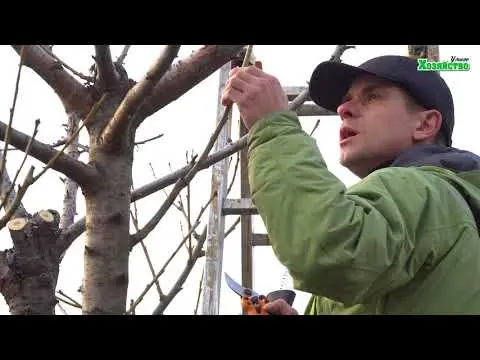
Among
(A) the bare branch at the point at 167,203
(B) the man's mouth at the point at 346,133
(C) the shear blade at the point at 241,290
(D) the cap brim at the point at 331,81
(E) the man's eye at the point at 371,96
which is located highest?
(D) the cap brim at the point at 331,81

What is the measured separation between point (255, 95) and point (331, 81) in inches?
21.0

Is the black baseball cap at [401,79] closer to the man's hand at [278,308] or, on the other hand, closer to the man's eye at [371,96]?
the man's eye at [371,96]

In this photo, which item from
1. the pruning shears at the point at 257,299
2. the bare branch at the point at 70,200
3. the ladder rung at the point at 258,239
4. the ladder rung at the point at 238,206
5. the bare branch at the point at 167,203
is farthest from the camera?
the ladder rung at the point at 258,239

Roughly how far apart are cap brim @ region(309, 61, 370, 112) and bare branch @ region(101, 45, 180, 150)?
22.9 inches

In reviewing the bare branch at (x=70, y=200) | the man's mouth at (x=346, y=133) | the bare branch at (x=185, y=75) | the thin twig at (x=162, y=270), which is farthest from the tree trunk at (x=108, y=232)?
the bare branch at (x=70, y=200)

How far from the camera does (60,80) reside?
1508 millimetres

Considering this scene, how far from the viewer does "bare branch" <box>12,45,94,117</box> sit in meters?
1.50

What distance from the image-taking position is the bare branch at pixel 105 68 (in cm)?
134

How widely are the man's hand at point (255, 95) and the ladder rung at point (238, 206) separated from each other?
148 cm

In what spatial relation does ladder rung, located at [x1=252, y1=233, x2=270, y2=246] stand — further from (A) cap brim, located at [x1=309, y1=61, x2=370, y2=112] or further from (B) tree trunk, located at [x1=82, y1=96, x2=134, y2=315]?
(B) tree trunk, located at [x1=82, y1=96, x2=134, y2=315]

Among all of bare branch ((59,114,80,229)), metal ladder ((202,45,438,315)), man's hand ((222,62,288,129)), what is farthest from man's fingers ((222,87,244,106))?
bare branch ((59,114,80,229))

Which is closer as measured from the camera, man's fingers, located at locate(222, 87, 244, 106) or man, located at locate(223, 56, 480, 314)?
man, located at locate(223, 56, 480, 314)
